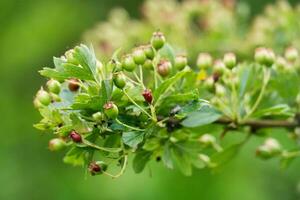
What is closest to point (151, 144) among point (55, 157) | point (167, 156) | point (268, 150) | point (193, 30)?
point (167, 156)

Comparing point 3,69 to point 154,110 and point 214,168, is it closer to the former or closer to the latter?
point 214,168

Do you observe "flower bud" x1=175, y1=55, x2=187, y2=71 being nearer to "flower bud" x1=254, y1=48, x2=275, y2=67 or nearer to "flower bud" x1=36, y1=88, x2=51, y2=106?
"flower bud" x1=254, y1=48, x2=275, y2=67

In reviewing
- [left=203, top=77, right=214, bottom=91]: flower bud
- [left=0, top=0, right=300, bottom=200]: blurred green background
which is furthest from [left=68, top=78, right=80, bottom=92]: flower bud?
[left=0, top=0, right=300, bottom=200]: blurred green background

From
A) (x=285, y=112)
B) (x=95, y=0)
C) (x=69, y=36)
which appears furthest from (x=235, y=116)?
(x=95, y=0)

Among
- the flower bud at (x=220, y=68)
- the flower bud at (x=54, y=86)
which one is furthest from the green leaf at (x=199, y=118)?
the flower bud at (x=54, y=86)

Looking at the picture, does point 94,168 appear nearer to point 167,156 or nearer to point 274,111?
point 167,156

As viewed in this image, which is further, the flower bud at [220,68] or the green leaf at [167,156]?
the flower bud at [220,68]

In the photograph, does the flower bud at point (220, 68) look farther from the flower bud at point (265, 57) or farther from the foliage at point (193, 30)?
the foliage at point (193, 30)
